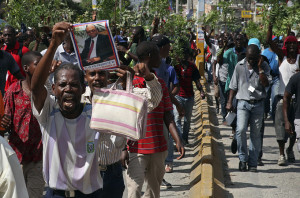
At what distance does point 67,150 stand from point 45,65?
2.03ft

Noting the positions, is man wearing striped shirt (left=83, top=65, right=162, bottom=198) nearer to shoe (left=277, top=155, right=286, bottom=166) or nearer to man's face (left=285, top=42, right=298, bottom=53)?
man's face (left=285, top=42, right=298, bottom=53)

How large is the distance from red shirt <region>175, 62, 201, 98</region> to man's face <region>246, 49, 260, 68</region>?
199 cm

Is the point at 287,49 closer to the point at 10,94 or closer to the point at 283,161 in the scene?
the point at 283,161

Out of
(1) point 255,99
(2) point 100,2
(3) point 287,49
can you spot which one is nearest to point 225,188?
(1) point 255,99

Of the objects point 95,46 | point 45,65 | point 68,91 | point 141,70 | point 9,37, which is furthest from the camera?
point 9,37

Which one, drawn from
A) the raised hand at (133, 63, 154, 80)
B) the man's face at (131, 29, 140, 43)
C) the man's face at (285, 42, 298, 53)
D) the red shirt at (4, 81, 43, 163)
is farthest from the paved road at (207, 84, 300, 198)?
the raised hand at (133, 63, 154, 80)

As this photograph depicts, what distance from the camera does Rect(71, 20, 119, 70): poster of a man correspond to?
4.74 m

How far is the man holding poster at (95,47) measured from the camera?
15.6 feet

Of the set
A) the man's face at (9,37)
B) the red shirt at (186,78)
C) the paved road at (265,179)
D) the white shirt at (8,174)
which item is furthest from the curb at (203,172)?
the white shirt at (8,174)

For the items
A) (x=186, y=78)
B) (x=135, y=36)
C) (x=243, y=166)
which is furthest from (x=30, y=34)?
(x=243, y=166)

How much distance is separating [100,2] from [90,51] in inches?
258

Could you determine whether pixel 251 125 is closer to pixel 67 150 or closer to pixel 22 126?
pixel 22 126

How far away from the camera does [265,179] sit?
1010 cm

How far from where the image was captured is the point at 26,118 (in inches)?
251
